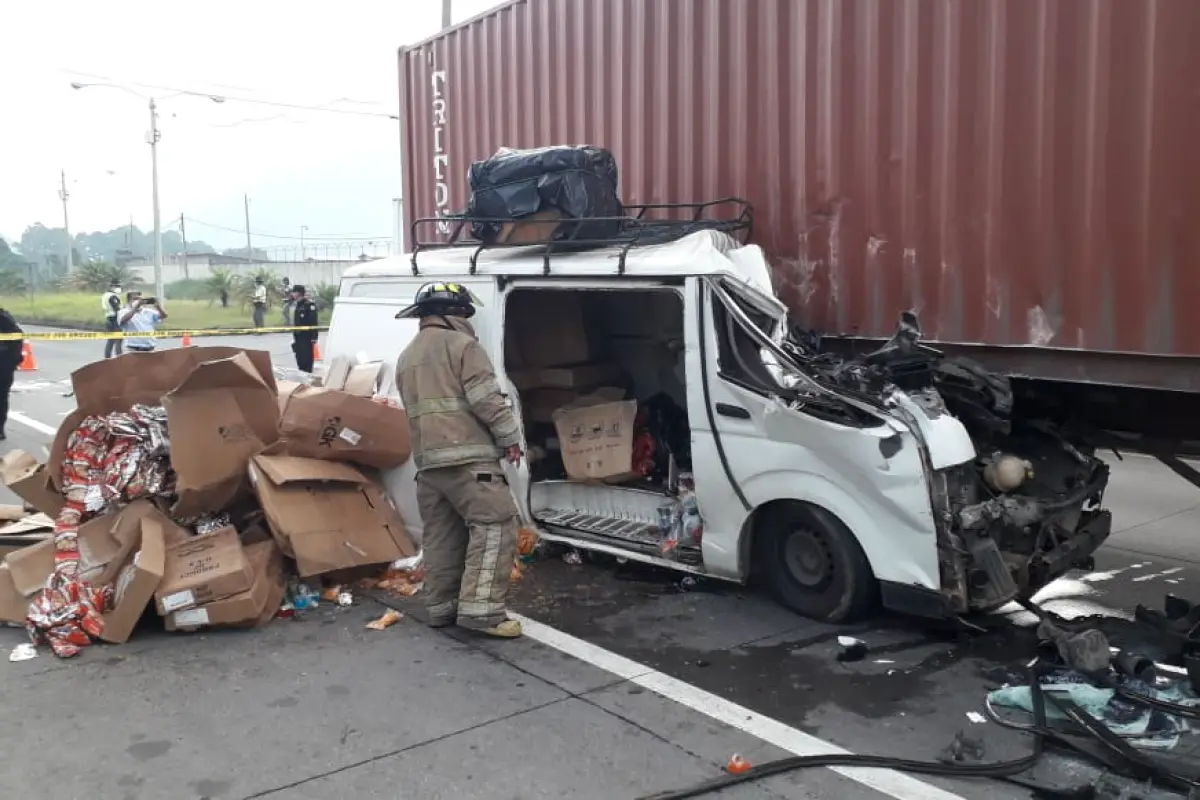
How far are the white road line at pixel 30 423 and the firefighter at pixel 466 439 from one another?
26.6 ft

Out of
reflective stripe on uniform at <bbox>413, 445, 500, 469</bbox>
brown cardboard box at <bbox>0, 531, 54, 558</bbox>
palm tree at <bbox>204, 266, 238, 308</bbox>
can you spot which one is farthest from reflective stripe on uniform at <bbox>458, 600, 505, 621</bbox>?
palm tree at <bbox>204, 266, 238, 308</bbox>

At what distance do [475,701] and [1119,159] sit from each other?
343cm

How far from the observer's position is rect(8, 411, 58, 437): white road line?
1169cm

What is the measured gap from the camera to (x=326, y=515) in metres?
5.64

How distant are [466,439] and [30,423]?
944 centimetres

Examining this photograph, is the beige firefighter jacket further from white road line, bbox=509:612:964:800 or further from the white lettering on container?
the white lettering on container

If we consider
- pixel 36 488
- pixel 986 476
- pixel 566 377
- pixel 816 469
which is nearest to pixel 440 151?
pixel 566 377

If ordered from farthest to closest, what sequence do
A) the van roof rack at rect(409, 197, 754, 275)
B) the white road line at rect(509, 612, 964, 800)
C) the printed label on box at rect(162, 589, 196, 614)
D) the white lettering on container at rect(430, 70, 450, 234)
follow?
the white lettering on container at rect(430, 70, 450, 234) → the van roof rack at rect(409, 197, 754, 275) → the printed label on box at rect(162, 589, 196, 614) → the white road line at rect(509, 612, 964, 800)

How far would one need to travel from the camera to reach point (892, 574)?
4.52 metres

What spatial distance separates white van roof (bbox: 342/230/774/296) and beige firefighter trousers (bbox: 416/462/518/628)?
45.2 inches

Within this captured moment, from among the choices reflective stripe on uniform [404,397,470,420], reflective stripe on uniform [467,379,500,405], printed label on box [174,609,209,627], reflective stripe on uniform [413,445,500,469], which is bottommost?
printed label on box [174,609,209,627]

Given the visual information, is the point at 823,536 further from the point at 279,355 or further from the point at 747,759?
the point at 279,355

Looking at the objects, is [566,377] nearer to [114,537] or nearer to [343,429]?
[343,429]

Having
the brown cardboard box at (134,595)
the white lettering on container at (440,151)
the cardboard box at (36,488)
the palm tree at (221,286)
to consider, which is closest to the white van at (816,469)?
the brown cardboard box at (134,595)
